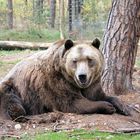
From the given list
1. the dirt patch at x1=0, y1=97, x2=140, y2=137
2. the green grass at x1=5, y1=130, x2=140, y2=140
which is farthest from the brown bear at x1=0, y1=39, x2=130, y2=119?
the green grass at x1=5, y1=130, x2=140, y2=140

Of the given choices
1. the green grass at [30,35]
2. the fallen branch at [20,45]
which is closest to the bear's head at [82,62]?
the fallen branch at [20,45]

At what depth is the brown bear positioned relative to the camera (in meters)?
6.02

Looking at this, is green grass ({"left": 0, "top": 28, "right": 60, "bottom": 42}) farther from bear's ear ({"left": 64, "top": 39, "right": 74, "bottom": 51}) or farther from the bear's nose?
the bear's nose

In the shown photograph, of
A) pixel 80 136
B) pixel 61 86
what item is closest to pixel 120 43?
pixel 61 86

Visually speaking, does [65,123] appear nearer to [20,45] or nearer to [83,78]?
[83,78]

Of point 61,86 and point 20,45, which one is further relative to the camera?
point 20,45

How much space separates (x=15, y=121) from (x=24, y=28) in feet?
52.5

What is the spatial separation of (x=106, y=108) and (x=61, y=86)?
0.73 meters

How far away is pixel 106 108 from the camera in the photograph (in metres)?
6.30

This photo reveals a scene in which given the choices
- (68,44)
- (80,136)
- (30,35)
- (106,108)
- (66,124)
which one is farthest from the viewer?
(30,35)

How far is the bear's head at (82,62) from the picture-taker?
19.3 ft

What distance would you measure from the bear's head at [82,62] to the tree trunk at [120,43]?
161 cm

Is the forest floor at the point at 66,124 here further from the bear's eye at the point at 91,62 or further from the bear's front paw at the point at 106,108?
the bear's eye at the point at 91,62

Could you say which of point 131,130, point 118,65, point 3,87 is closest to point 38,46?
point 118,65
